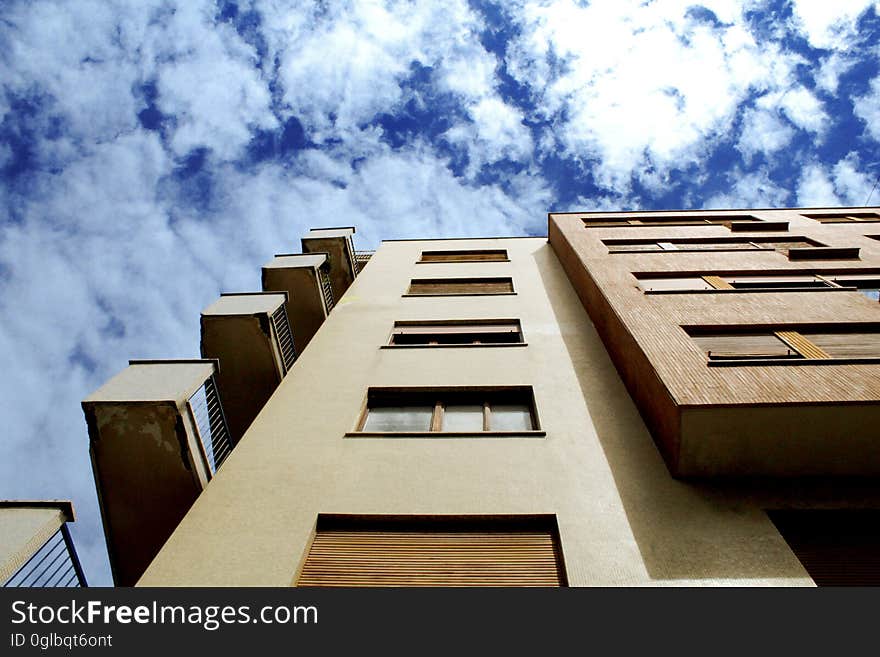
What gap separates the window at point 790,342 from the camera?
22.6ft

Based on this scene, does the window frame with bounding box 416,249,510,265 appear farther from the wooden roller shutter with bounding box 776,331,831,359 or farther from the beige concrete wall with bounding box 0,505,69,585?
the beige concrete wall with bounding box 0,505,69,585

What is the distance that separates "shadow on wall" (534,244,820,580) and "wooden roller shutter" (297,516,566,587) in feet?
3.29

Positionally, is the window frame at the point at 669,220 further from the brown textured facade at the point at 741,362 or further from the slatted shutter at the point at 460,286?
the slatted shutter at the point at 460,286

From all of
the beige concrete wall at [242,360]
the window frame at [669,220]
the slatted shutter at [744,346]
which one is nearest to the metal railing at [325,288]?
the beige concrete wall at [242,360]

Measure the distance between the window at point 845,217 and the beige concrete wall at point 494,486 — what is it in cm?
1464

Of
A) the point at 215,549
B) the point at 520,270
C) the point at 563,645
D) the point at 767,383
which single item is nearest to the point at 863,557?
the point at 767,383

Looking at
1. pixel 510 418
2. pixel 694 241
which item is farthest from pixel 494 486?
pixel 694 241

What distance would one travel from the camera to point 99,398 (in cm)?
602

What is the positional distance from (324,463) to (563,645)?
11.5 ft

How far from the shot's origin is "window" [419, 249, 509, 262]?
1558 cm

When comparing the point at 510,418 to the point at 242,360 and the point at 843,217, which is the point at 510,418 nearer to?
the point at 242,360

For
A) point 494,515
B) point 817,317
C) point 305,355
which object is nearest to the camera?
point 494,515

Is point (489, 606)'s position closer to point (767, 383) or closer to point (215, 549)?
point (215, 549)

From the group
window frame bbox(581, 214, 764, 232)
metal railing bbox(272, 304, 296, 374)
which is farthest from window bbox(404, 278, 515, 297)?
window frame bbox(581, 214, 764, 232)
